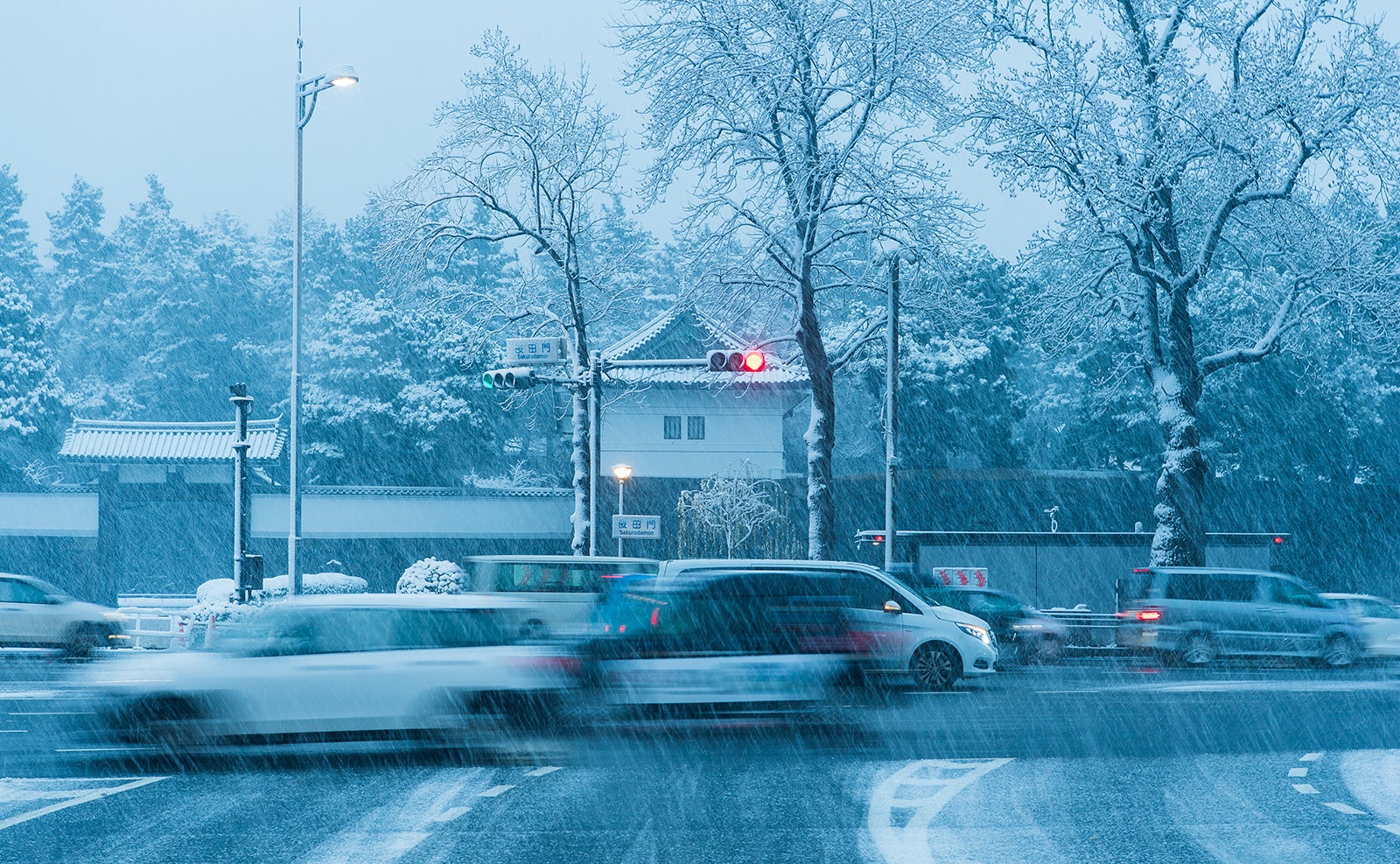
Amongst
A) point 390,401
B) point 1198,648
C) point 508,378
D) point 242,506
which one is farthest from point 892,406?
point 390,401

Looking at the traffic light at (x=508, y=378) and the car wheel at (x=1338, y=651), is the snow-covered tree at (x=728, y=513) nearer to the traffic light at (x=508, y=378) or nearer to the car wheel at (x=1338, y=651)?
the traffic light at (x=508, y=378)

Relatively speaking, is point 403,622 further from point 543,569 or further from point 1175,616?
point 1175,616

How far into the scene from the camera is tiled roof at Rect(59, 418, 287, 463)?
3966 centimetres

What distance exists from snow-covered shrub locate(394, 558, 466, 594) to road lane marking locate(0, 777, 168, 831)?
19.2 meters

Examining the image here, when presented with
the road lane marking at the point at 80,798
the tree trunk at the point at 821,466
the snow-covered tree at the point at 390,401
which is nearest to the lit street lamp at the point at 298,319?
the tree trunk at the point at 821,466

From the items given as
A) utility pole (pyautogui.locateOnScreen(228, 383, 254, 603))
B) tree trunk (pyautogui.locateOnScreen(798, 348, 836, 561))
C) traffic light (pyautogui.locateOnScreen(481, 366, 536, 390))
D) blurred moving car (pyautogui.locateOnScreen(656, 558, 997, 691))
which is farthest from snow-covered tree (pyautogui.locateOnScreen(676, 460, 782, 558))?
blurred moving car (pyautogui.locateOnScreen(656, 558, 997, 691))

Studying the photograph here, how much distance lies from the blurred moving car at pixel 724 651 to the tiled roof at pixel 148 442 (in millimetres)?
27720

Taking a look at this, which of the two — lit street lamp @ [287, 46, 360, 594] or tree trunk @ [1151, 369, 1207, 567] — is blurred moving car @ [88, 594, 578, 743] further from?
tree trunk @ [1151, 369, 1207, 567]

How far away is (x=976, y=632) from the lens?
21.4 m

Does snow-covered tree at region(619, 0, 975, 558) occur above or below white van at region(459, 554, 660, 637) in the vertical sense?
above

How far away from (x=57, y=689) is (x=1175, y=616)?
18.8 meters

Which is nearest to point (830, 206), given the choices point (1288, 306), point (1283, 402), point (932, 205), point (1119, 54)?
point (932, 205)

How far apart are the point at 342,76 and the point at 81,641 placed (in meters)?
11.1

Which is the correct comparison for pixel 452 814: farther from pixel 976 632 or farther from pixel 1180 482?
pixel 1180 482
